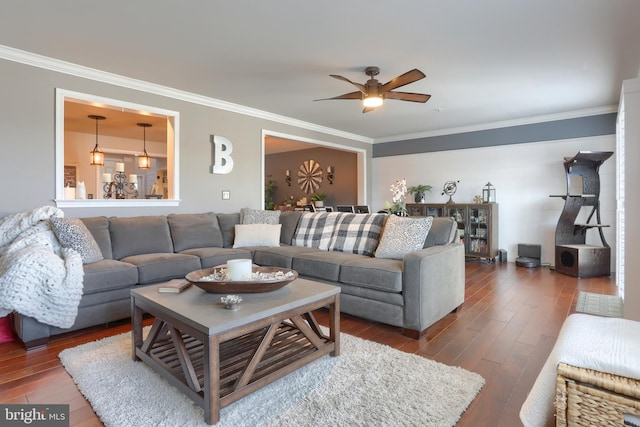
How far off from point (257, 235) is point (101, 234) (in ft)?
5.10

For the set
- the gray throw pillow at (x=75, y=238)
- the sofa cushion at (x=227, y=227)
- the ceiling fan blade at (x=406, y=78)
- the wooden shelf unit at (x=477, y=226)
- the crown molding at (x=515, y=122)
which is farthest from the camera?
the wooden shelf unit at (x=477, y=226)

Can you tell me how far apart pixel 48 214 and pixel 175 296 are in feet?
5.93

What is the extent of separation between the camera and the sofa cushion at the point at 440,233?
3.08 meters

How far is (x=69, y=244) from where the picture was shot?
2.76 m

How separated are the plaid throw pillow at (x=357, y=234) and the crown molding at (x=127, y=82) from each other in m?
2.36

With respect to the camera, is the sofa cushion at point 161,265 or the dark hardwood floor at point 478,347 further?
the sofa cushion at point 161,265

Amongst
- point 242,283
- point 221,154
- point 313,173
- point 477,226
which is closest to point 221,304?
point 242,283

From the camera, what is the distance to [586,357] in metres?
1.01

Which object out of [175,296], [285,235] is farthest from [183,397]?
[285,235]

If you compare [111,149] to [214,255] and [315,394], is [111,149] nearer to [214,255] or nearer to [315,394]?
[214,255]

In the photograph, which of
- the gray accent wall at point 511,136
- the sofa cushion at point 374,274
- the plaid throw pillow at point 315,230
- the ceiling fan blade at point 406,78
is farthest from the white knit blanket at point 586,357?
the gray accent wall at point 511,136

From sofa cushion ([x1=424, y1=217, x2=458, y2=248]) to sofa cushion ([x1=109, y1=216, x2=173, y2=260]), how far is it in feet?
8.80

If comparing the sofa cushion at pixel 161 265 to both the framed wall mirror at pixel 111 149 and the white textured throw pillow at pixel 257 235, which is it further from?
the framed wall mirror at pixel 111 149

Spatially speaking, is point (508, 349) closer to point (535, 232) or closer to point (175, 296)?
point (175, 296)
